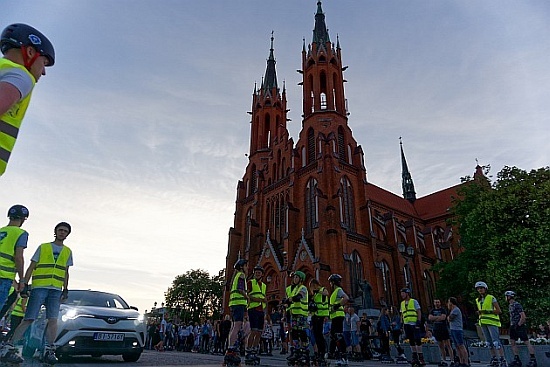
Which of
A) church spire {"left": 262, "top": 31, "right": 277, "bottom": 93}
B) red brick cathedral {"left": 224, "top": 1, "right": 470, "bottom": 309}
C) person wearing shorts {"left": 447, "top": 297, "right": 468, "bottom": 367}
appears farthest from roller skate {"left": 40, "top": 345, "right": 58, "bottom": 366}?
church spire {"left": 262, "top": 31, "right": 277, "bottom": 93}

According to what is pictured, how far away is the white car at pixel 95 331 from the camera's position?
6625mm

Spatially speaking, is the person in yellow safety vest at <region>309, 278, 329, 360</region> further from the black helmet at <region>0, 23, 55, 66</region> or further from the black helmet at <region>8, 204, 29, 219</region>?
the black helmet at <region>0, 23, 55, 66</region>

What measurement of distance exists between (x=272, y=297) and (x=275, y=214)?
27.0ft

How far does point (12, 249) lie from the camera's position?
16.8 feet

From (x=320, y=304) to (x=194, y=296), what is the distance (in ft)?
188

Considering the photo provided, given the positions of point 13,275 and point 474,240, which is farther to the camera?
point 474,240

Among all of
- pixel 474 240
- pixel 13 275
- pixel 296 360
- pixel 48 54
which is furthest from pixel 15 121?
pixel 474 240

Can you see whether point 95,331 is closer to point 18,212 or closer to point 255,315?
point 18,212

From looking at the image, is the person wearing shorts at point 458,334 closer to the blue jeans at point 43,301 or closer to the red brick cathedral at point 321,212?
the blue jeans at point 43,301

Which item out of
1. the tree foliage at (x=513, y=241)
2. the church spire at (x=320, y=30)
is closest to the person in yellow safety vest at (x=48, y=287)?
the tree foliage at (x=513, y=241)

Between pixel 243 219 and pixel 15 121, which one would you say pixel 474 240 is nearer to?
pixel 243 219

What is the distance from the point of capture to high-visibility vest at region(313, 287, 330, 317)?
799cm

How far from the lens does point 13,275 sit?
16.5ft

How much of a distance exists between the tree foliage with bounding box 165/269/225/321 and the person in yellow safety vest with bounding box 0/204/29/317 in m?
56.7
